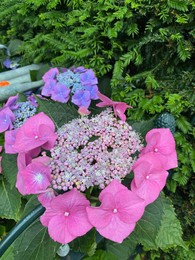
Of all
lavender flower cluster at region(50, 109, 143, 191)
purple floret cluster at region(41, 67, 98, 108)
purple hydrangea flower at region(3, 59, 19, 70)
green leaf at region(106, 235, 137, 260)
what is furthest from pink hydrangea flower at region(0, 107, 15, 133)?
purple hydrangea flower at region(3, 59, 19, 70)

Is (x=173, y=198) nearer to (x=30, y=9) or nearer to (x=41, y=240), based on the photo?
(x=41, y=240)

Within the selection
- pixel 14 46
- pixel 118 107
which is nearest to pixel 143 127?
pixel 118 107

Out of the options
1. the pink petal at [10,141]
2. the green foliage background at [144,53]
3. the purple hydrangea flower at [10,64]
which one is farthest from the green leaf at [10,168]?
the purple hydrangea flower at [10,64]

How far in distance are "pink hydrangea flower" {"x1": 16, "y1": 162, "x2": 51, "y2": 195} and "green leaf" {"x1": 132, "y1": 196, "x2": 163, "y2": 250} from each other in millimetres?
293

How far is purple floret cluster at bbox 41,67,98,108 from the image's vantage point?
1127 millimetres

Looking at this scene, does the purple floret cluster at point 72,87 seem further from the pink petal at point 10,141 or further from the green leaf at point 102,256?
the green leaf at point 102,256

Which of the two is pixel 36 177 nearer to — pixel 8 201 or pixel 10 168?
pixel 10 168

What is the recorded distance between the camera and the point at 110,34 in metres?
1.24

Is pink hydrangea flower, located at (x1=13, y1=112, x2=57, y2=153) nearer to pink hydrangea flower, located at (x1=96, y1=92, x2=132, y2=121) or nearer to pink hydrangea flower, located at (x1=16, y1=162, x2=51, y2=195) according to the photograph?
pink hydrangea flower, located at (x1=16, y1=162, x2=51, y2=195)

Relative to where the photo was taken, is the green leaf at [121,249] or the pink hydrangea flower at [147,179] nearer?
the pink hydrangea flower at [147,179]

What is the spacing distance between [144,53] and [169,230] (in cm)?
63

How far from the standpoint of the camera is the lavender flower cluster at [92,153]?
30.4 inches

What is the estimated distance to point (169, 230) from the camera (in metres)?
1.11

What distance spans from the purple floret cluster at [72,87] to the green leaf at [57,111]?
0.07 meters
